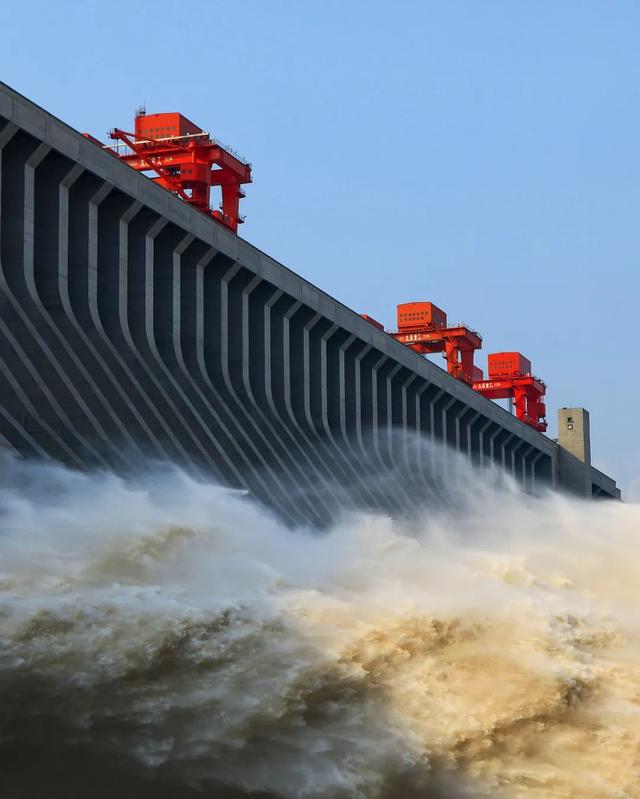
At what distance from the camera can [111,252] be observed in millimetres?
37594

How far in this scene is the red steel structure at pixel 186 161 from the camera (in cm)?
5050

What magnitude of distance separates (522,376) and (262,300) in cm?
4396

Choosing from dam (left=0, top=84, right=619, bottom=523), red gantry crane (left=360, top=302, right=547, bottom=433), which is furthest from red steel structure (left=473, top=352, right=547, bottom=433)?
dam (left=0, top=84, right=619, bottom=523)

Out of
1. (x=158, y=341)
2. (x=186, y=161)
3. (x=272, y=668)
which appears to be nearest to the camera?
(x=272, y=668)

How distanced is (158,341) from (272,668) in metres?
18.3

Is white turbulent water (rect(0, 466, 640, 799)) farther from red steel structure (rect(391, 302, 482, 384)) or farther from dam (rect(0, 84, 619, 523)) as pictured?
red steel structure (rect(391, 302, 482, 384))

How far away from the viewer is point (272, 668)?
22422 millimetres

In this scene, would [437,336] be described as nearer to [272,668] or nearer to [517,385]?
[517,385]

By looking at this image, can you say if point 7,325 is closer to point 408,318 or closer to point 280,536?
point 280,536

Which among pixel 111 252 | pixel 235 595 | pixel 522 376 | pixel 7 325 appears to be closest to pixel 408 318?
pixel 522 376

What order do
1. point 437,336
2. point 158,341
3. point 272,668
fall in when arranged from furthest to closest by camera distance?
1. point 437,336
2. point 158,341
3. point 272,668

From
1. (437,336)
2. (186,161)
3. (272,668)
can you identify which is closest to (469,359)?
(437,336)

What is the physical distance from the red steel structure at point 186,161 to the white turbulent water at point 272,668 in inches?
876

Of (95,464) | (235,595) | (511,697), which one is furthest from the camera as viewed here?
(95,464)
